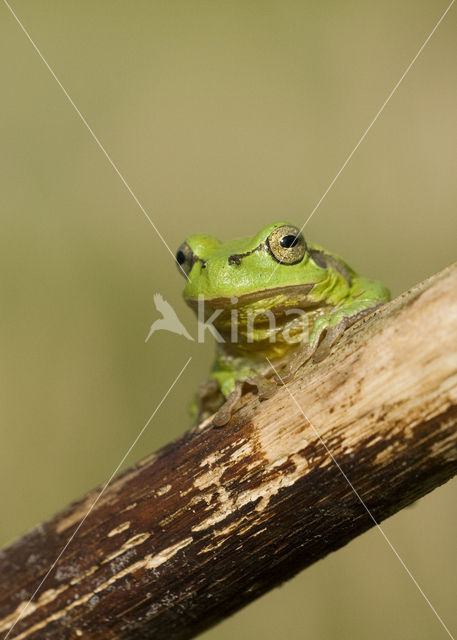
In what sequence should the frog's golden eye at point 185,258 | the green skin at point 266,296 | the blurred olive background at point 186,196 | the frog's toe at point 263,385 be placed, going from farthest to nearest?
1. the blurred olive background at point 186,196
2. the frog's golden eye at point 185,258
3. the green skin at point 266,296
4. the frog's toe at point 263,385

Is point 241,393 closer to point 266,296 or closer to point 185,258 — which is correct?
point 266,296

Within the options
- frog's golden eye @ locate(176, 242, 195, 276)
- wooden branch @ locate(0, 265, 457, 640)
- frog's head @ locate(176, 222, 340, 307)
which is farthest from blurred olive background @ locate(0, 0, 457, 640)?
wooden branch @ locate(0, 265, 457, 640)

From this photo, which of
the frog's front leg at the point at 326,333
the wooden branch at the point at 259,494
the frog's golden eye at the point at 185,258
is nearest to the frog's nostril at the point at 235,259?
the frog's golden eye at the point at 185,258

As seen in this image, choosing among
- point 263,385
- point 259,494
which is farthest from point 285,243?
point 259,494

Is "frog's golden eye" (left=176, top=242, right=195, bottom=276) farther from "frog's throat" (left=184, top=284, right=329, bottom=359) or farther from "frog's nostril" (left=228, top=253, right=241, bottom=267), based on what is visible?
"frog's nostril" (left=228, top=253, right=241, bottom=267)

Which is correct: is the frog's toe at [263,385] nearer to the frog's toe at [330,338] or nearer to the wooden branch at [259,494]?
the wooden branch at [259,494]

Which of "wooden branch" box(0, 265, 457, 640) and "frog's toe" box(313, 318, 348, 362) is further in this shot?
"frog's toe" box(313, 318, 348, 362)

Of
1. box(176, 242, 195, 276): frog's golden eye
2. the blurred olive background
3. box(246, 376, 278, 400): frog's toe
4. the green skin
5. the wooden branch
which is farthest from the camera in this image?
the blurred olive background
